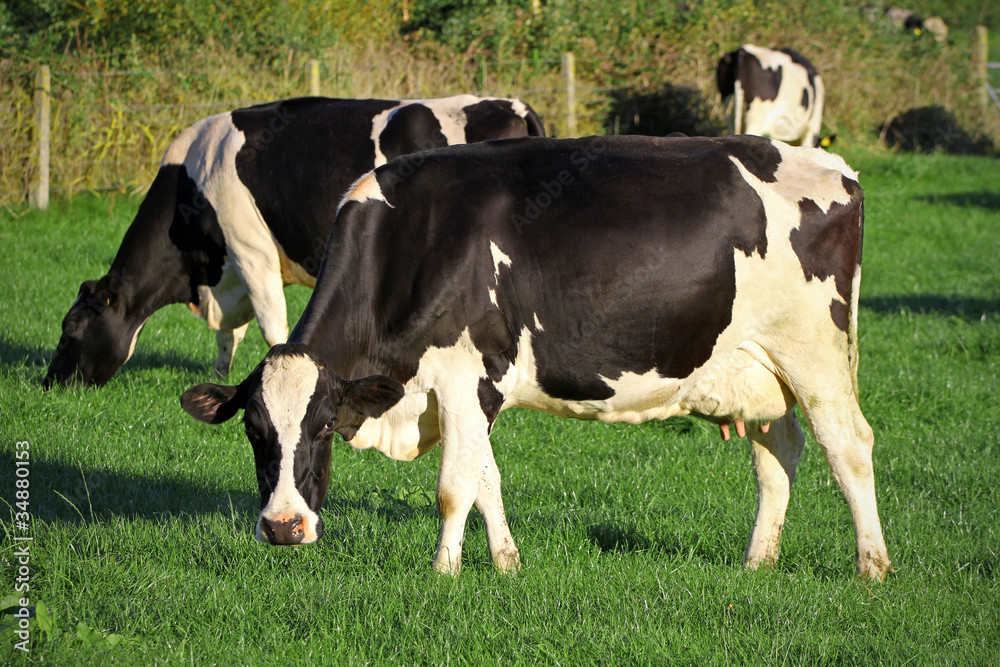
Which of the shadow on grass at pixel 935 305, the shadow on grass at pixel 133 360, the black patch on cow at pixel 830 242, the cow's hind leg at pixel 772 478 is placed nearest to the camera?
the black patch on cow at pixel 830 242

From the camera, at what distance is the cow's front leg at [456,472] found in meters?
4.55

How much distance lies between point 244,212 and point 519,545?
12.3 feet

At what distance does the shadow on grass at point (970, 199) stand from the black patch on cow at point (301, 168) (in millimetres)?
12061

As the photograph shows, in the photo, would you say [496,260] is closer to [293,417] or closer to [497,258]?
[497,258]

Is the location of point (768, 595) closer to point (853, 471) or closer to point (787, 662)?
point (787, 662)

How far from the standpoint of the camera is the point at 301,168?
7598mm

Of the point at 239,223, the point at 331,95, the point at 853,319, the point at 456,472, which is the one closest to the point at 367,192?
the point at 456,472

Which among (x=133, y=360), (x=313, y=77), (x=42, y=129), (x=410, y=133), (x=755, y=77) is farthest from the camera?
(x=755, y=77)

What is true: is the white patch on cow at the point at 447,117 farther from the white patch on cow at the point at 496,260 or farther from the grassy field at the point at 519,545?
the white patch on cow at the point at 496,260

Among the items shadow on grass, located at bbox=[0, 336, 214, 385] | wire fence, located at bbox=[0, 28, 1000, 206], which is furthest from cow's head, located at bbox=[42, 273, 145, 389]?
wire fence, located at bbox=[0, 28, 1000, 206]

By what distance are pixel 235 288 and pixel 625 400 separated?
13.7 feet

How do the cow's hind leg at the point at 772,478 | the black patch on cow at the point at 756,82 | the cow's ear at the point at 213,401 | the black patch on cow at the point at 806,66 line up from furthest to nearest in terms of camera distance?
the black patch on cow at the point at 806,66 → the black patch on cow at the point at 756,82 → the cow's hind leg at the point at 772,478 → the cow's ear at the point at 213,401

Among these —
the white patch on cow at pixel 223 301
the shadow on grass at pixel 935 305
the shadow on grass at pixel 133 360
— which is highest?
the white patch on cow at pixel 223 301

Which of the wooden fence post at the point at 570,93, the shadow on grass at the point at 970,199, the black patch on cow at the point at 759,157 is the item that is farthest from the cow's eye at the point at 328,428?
the shadow on grass at the point at 970,199
